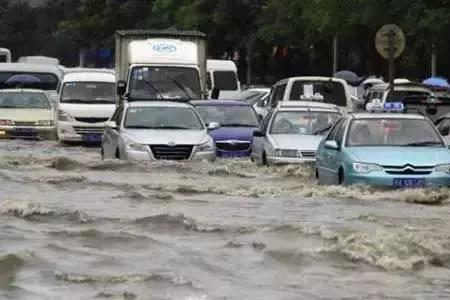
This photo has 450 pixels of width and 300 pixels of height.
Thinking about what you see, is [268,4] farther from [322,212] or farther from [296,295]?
[296,295]

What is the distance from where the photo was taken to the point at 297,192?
57.3 feet

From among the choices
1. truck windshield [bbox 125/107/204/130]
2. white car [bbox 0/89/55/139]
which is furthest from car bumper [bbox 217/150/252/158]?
white car [bbox 0/89/55/139]

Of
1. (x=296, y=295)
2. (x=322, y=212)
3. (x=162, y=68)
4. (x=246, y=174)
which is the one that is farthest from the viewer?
(x=162, y=68)

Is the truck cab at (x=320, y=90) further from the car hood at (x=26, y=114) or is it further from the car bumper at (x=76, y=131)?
the car hood at (x=26, y=114)

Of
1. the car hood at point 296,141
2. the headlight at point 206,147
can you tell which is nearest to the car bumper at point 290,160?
the car hood at point 296,141

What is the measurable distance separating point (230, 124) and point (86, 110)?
6.68 m

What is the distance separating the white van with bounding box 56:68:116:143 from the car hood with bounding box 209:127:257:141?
6.61 m

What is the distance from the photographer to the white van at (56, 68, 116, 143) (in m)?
30.4

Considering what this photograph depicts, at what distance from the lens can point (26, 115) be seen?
1208 inches

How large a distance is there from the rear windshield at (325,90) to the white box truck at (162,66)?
6.98ft

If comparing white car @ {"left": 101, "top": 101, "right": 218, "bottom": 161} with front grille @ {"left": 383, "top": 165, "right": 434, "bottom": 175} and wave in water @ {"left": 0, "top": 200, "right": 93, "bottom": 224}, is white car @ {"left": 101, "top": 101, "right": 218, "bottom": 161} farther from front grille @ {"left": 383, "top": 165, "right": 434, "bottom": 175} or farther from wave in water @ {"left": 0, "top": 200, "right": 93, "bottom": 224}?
wave in water @ {"left": 0, "top": 200, "right": 93, "bottom": 224}

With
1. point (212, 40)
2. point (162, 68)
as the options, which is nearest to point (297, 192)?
point (162, 68)

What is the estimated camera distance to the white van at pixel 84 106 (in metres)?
30.4

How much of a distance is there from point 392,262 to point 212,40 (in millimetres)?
47022
